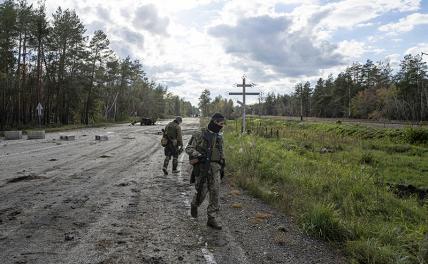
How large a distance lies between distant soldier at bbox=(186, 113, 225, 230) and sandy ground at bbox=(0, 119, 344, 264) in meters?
0.48

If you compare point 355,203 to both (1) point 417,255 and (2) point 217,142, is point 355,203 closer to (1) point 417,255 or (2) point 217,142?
(1) point 417,255

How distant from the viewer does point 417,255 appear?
5395 mm

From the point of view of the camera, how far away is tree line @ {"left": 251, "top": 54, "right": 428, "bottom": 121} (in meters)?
73.8

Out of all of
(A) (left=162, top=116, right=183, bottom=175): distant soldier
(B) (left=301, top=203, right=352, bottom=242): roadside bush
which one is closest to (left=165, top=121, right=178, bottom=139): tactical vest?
(A) (left=162, top=116, right=183, bottom=175): distant soldier

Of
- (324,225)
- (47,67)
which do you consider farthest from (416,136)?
(47,67)

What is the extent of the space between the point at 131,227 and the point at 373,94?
84.6m

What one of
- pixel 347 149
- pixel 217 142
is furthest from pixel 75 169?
pixel 347 149

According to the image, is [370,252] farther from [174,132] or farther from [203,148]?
[174,132]

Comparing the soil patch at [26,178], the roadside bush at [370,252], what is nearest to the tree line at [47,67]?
the soil patch at [26,178]

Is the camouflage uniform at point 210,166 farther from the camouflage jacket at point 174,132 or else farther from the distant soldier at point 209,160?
the camouflage jacket at point 174,132

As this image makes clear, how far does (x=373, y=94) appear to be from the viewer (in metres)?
82.1

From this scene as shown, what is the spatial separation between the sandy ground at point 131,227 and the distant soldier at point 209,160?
A: 1.59 ft

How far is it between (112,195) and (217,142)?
3.27 meters

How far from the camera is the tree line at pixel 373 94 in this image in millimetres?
73750
